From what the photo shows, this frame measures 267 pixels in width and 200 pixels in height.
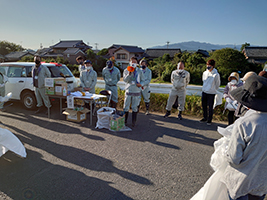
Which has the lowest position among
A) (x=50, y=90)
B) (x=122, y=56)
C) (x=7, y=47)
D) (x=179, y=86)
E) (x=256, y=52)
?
(x=50, y=90)

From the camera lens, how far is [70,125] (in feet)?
21.3

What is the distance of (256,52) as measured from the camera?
4741 centimetres

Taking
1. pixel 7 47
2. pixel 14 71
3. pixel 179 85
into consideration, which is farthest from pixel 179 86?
pixel 7 47

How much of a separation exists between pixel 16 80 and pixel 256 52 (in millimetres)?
52794

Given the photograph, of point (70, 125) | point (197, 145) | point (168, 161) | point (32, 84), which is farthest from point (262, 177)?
point (32, 84)

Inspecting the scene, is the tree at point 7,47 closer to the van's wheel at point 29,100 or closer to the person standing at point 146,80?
the van's wheel at point 29,100

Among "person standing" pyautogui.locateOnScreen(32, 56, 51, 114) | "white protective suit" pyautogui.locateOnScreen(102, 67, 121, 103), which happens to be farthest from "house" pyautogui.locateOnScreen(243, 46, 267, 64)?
"person standing" pyautogui.locateOnScreen(32, 56, 51, 114)

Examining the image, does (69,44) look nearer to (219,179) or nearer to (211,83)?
(211,83)

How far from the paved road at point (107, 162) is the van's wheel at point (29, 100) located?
136 cm

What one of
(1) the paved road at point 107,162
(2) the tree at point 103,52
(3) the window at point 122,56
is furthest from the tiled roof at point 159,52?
(1) the paved road at point 107,162

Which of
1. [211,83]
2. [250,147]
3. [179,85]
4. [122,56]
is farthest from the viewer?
[122,56]

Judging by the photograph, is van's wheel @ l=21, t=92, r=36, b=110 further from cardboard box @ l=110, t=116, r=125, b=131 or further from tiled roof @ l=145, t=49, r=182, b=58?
tiled roof @ l=145, t=49, r=182, b=58

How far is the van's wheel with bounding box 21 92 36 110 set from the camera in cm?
781

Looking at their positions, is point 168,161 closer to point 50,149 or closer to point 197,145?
point 197,145
